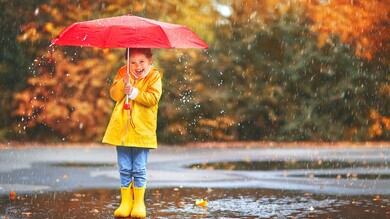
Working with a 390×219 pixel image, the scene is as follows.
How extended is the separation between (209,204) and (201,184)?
5.65ft

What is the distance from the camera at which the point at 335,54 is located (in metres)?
17.7

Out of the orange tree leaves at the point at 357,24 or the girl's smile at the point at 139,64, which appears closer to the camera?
the girl's smile at the point at 139,64

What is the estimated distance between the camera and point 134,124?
7832 millimetres

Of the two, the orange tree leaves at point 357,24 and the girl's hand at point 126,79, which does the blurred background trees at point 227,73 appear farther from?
the girl's hand at point 126,79

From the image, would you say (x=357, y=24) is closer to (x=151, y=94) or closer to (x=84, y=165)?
(x=84, y=165)

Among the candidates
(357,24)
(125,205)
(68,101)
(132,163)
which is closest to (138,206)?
(125,205)

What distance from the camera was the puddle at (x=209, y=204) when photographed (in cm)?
821

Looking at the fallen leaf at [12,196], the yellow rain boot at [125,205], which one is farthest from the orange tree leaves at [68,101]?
the yellow rain boot at [125,205]

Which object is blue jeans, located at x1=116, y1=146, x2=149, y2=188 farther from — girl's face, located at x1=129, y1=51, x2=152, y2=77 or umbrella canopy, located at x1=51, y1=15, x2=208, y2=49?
umbrella canopy, located at x1=51, y1=15, x2=208, y2=49

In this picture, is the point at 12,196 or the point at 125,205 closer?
the point at 125,205

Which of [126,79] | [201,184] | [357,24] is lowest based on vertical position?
[201,184]

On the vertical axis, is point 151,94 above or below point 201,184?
above

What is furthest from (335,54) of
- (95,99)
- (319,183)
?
(319,183)

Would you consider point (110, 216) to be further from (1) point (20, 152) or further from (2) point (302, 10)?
(2) point (302, 10)
